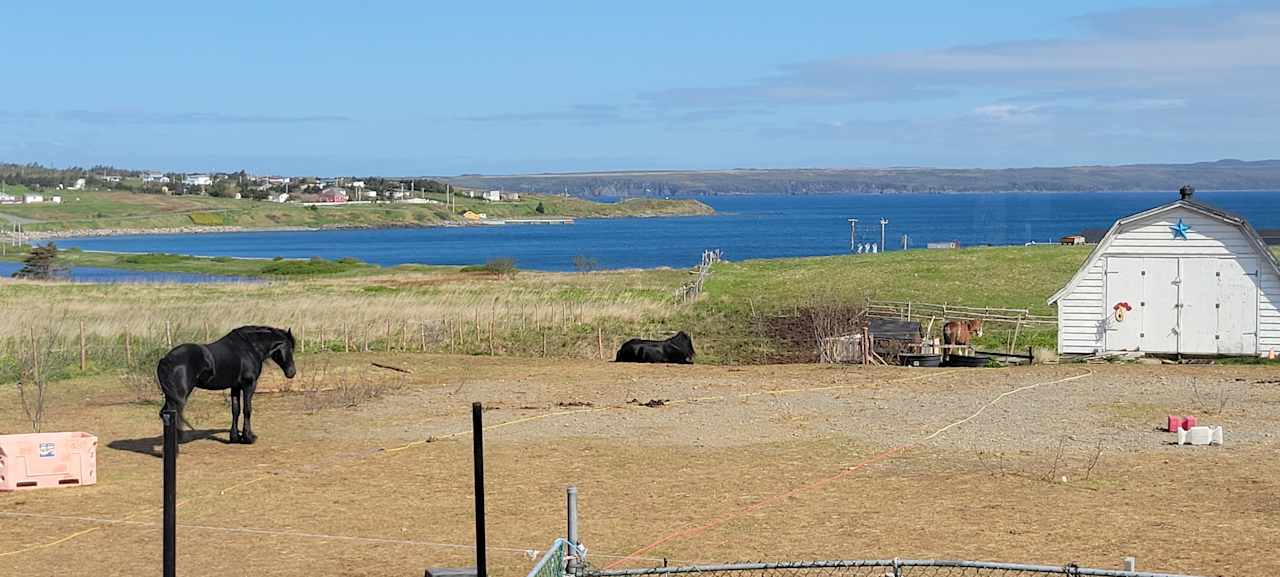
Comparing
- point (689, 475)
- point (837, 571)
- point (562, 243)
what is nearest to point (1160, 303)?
point (689, 475)

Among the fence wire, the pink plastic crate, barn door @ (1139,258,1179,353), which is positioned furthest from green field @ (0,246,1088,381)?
the fence wire

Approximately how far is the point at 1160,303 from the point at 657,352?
1043cm

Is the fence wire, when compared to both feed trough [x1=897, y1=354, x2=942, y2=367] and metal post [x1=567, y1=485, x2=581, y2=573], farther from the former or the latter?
feed trough [x1=897, y1=354, x2=942, y2=367]

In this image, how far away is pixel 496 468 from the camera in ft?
59.6

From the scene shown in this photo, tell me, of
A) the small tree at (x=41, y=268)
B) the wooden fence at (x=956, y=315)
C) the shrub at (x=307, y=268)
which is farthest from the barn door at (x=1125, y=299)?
the shrub at (x=307, y=268)

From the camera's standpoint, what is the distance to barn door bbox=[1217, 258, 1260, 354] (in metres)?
29.5

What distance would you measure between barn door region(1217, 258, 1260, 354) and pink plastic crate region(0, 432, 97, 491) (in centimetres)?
2221

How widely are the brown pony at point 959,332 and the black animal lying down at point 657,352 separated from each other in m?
6.23

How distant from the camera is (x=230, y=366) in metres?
19.8

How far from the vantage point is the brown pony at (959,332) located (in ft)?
109

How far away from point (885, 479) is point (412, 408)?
9.44m

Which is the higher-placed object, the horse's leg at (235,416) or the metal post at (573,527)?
the metal post at (573,527)

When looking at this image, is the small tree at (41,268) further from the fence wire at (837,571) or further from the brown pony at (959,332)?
the fence wire at (837,571)

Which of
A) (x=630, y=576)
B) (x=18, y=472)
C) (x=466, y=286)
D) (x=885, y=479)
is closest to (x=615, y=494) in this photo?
(x=885, y=479)
